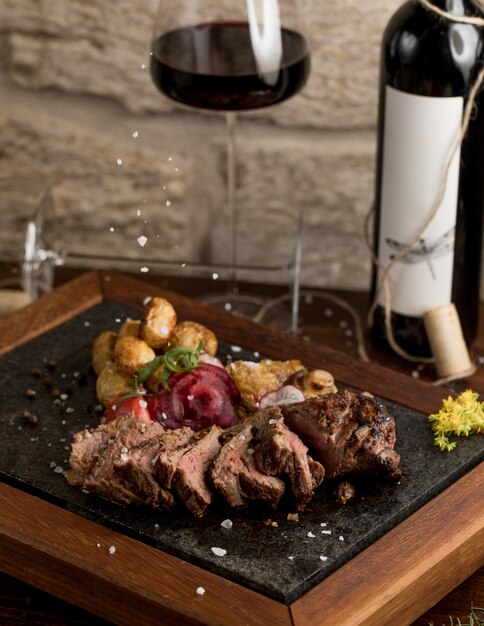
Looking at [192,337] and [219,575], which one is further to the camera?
[192,337]

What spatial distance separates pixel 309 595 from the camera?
1056 millimetres

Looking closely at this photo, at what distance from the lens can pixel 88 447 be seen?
121 centimetres

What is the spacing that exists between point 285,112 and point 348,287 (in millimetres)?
350

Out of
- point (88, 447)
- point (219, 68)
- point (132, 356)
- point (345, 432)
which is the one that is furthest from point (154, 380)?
Answer: point (219, 68)

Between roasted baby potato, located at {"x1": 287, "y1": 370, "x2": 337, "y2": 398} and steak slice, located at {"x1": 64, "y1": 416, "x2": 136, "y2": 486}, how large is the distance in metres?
0.22

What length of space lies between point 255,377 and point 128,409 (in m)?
0.16

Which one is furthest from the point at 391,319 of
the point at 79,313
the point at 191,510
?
the point at 191,510

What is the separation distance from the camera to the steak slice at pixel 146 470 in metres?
1.15

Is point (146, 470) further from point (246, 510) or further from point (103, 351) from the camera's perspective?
point (103, 351)

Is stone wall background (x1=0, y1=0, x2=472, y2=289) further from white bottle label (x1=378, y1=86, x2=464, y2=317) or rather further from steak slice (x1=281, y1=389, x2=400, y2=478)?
steak slice (x1=281, y1=389, x2=400, y2=478)

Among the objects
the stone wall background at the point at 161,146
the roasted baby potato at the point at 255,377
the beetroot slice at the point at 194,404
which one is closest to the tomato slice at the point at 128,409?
the beetroot slice at the point at 194,404

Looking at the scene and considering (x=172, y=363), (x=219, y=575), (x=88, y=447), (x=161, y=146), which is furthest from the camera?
(x=161, y=146)

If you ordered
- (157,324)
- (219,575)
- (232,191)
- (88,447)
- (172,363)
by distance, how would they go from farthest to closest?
(232,191)
(157,324)
(172,363)
(88,447)
(219,575)

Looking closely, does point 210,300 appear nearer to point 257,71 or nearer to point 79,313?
point 79,313
